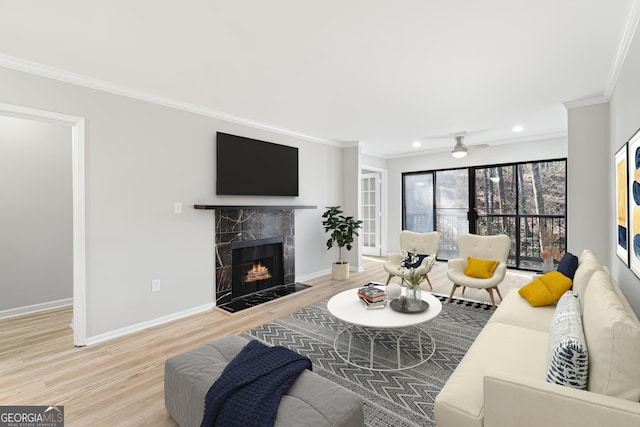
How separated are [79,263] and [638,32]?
4.61m

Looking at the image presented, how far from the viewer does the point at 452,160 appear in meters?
6.32

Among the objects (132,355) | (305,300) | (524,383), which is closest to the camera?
(524,383)

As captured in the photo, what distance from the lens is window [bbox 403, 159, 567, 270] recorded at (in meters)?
5.36

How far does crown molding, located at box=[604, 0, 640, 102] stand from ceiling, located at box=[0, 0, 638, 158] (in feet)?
0.05

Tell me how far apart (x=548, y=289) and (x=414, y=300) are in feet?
3.60

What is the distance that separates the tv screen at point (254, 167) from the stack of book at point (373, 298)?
2218 mm

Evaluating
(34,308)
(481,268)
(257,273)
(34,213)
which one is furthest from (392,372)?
(34,213)

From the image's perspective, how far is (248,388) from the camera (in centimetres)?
144

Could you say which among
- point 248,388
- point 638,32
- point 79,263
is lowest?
point 248,388

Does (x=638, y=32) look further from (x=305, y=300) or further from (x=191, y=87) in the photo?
(x=305, y=300)

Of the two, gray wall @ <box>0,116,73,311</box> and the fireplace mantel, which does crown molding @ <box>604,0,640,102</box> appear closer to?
the fireplace mantel

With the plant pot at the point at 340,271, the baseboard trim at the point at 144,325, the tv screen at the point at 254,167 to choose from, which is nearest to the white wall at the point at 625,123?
the plant pot at the point at 340,271

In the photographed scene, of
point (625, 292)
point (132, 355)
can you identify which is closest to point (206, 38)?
point (132, 355)

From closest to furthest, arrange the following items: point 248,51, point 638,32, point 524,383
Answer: point 524,383 → point 638,32 → point 248,51
